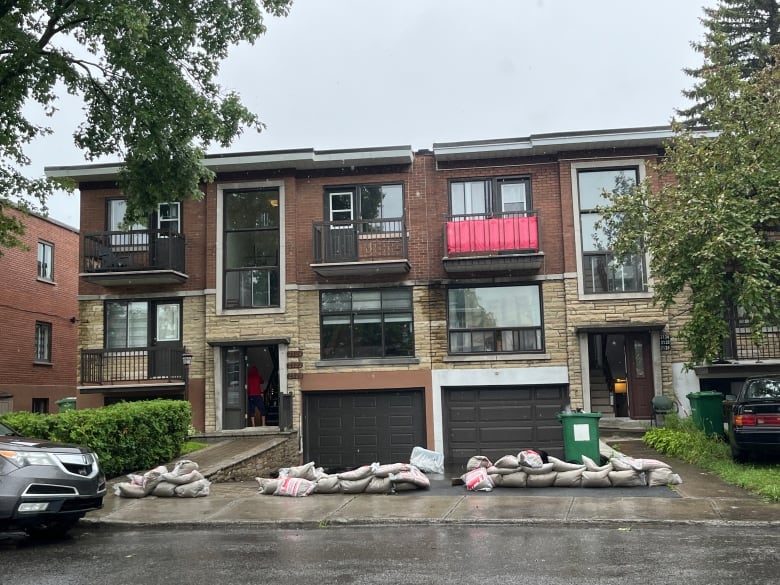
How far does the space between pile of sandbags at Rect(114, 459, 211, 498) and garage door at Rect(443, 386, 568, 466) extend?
8933 mm

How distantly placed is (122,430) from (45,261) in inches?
605

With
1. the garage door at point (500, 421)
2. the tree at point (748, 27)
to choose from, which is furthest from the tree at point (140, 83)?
the tree at point (748, 27)

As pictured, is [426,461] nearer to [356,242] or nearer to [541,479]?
[541,479]

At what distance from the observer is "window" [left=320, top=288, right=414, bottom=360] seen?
20.1m

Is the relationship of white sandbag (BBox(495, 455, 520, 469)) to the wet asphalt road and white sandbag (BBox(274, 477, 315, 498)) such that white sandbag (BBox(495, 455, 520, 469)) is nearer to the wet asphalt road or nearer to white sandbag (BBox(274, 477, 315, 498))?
the wet asphalt road

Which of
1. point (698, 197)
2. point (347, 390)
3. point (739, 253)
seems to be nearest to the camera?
point (739, 253)

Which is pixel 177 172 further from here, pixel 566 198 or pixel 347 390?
pixel 566 198

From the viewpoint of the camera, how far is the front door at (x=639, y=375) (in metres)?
19.4

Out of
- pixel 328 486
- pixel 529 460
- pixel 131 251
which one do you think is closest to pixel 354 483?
pixel 328 486

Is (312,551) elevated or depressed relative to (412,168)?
depressed

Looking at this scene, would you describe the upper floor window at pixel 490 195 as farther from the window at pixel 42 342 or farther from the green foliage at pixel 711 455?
the window at pixel 42 342

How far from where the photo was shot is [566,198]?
19.5 m

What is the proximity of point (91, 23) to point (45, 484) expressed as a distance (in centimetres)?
826

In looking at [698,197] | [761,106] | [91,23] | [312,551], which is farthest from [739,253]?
[91,23]
